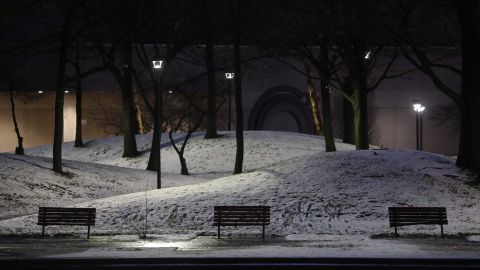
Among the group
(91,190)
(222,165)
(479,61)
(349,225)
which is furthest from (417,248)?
(222,165)

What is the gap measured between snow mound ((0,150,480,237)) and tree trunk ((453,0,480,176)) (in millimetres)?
719

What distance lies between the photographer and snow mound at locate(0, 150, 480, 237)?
2142 cm

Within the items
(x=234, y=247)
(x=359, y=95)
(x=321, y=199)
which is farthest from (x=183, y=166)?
(x=234, y=247)

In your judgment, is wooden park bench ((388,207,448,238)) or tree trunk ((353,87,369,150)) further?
tree trunk ((353,87,369,150))

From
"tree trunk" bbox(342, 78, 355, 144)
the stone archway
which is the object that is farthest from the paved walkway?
the stone archway

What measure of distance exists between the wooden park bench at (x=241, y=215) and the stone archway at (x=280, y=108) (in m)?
38.9

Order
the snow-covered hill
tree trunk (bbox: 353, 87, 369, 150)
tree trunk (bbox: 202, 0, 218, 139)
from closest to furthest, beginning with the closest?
the snow-covered hill < tree trunk (bbox: 353, 87, 369, 150) < tree trunk (bbox: 202, 0, 218, 139)

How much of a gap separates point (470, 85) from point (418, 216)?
28.1 feet

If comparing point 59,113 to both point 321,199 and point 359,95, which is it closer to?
point 359,95

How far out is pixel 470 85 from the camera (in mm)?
26312

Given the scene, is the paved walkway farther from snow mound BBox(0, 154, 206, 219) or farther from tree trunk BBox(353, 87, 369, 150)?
tree trunk BBox(353, 87, 369, 150)

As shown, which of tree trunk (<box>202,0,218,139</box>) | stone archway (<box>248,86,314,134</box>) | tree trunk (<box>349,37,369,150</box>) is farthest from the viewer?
stone archway (<box>248,86,314,134</box>)
